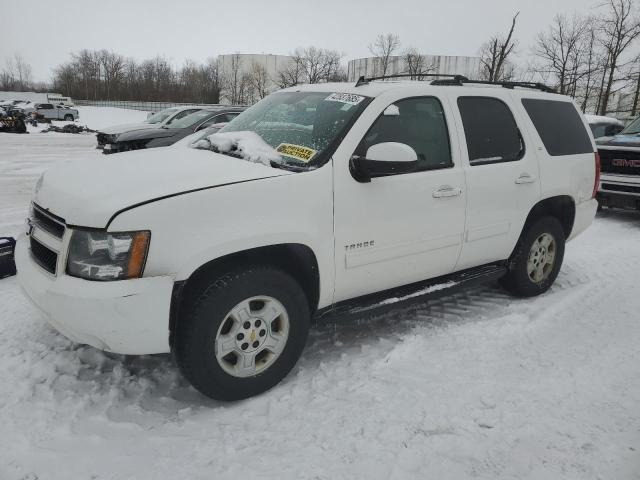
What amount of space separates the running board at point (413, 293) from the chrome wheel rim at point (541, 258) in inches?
15.6

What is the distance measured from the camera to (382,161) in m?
2.99

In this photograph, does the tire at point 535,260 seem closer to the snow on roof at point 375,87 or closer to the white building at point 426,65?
the snow on roof at point 375,87

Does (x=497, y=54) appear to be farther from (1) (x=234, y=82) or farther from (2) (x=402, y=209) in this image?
(1) (x=234, y=82)

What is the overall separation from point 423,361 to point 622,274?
3.30m

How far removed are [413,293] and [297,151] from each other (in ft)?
4.45

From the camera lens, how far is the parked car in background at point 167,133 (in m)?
11.2

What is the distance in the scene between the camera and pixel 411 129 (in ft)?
11.5

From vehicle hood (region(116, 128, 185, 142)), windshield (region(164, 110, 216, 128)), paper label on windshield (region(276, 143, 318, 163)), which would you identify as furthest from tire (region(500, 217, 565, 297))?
windshield (region(164, 110, 216, 128))

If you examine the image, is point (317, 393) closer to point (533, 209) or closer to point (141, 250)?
point (141, 250)

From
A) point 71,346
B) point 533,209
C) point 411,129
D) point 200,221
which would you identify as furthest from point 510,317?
point 71,346

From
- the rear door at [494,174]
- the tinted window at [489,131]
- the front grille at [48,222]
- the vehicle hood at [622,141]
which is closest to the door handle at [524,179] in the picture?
the rear door at [494,174]

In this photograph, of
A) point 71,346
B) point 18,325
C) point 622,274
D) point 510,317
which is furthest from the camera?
point 622,274

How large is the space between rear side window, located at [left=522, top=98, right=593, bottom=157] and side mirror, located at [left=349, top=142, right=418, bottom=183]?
194cm

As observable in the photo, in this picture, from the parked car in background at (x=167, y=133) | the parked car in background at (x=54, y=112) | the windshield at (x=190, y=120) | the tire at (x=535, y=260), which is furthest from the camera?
the parked car in background at (x=54, y=112)
